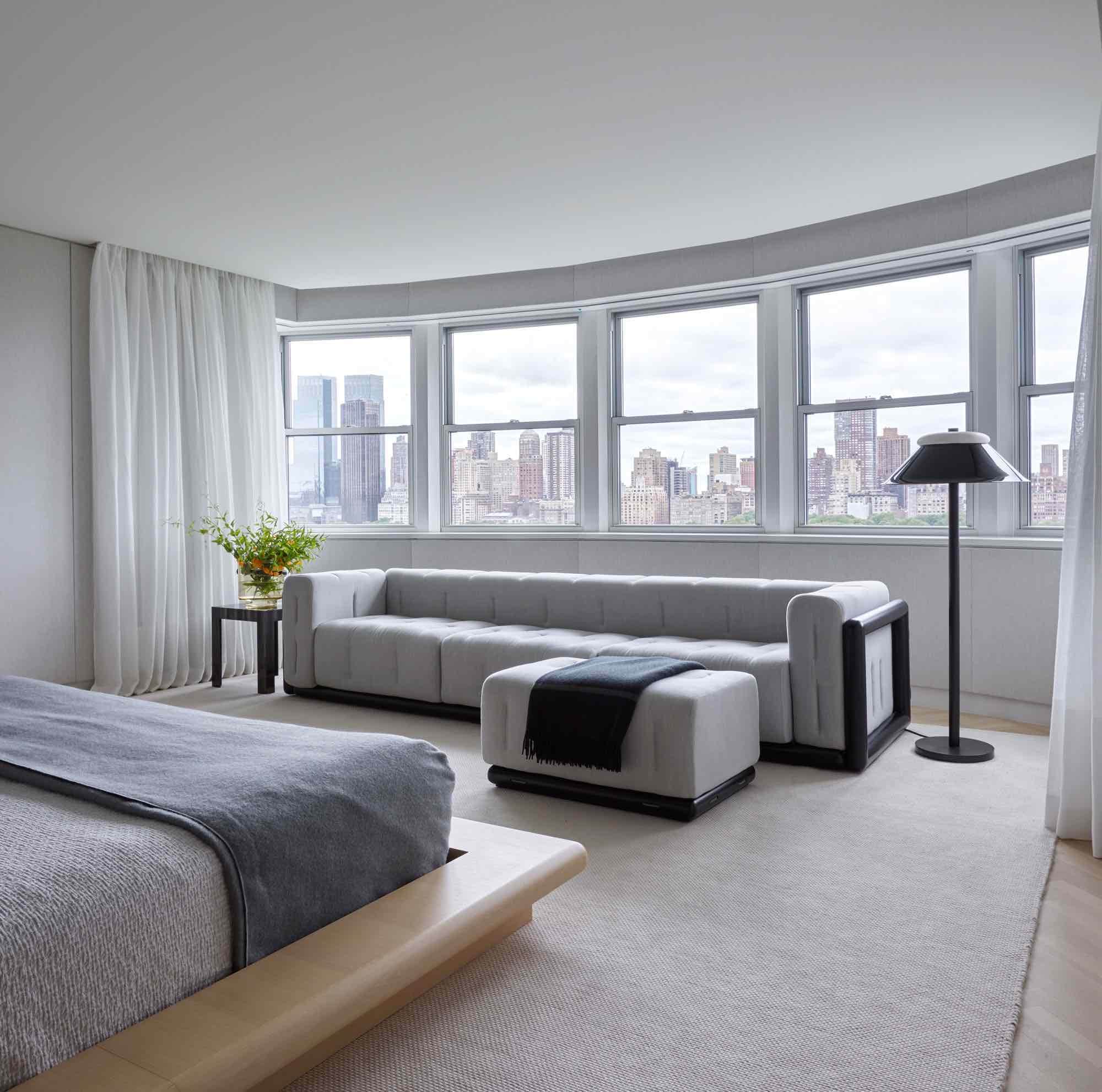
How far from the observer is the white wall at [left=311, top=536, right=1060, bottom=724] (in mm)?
4566

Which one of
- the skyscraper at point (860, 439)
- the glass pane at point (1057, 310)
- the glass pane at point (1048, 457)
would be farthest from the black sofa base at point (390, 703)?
the glass pane at point (1057, 310)

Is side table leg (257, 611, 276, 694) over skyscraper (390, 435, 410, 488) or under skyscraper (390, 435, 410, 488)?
under

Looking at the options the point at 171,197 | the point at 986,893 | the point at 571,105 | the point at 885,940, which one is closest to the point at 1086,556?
the point at 986,893

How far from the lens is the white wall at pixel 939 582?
15.0 feet

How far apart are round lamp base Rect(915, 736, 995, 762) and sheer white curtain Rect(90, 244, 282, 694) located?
413 centimetres

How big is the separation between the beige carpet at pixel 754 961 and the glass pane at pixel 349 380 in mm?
3986

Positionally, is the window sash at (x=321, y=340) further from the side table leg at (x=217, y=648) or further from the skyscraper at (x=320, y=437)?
the side table leg at (x=217, y=648)

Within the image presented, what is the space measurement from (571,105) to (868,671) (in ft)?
8.25

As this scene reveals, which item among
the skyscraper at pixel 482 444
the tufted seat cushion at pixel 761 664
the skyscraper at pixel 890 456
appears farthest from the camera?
the skyscraper at pixel 482 444

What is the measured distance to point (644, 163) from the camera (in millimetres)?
4129

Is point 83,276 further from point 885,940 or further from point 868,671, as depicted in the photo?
point 885,940

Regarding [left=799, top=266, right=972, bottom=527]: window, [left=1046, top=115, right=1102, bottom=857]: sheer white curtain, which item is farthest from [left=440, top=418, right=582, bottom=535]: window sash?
[left=1046, top=115, right=1102, bottom=857]: sheer white curtain

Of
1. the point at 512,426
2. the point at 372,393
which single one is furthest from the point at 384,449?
the point at 512,426

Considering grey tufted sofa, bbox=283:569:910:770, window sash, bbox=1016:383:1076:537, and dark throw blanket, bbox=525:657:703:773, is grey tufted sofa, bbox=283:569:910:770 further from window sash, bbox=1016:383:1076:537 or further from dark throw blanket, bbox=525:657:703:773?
window sash, bbox=1016:383:1076:537
